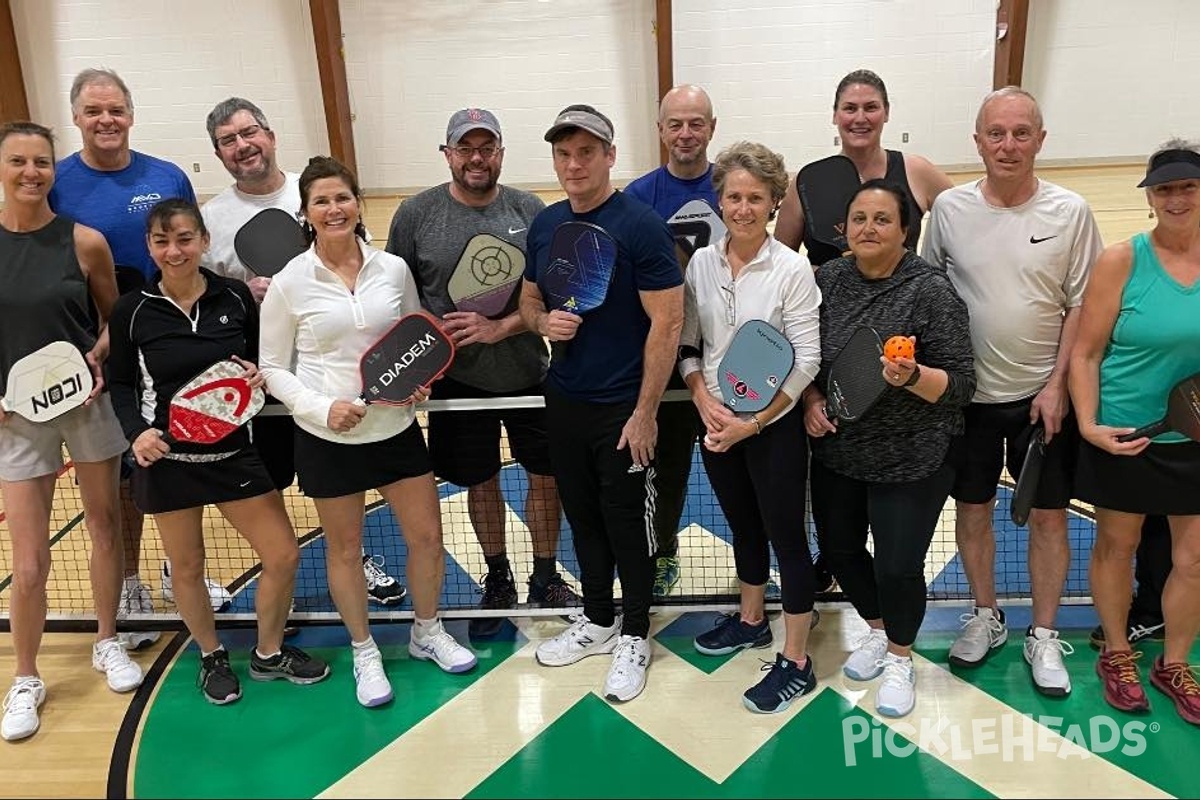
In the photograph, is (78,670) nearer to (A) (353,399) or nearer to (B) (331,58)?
(A) (353,399)

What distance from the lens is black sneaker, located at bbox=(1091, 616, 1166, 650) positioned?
3342 millimetres

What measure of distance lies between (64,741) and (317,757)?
89 cm

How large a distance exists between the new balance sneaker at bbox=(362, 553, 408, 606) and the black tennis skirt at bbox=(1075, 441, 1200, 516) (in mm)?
2599

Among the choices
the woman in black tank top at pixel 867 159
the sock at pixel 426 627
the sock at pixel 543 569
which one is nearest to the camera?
the woman in black tank top at pixel 867 159

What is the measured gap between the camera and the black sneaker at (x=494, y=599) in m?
3.61

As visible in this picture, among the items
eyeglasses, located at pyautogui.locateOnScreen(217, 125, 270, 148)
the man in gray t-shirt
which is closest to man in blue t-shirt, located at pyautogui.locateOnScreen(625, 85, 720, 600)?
the man in gray t-shirt

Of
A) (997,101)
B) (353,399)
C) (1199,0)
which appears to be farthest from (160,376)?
(1199,0)

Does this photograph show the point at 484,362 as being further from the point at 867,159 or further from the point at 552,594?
the point at 867,159

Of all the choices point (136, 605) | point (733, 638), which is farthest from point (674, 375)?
point (136, 605)

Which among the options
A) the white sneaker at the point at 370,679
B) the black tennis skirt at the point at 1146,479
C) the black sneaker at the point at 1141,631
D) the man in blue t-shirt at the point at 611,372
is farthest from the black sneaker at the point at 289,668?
the black sneaker at the point at 1141,631

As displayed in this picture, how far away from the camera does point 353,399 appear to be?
296cm

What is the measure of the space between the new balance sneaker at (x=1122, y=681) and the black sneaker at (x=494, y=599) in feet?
6.88

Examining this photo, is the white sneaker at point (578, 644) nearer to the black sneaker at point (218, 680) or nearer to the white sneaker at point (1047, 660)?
the black sneaker at point (218, 680)

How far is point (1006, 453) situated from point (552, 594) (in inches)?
69.0
